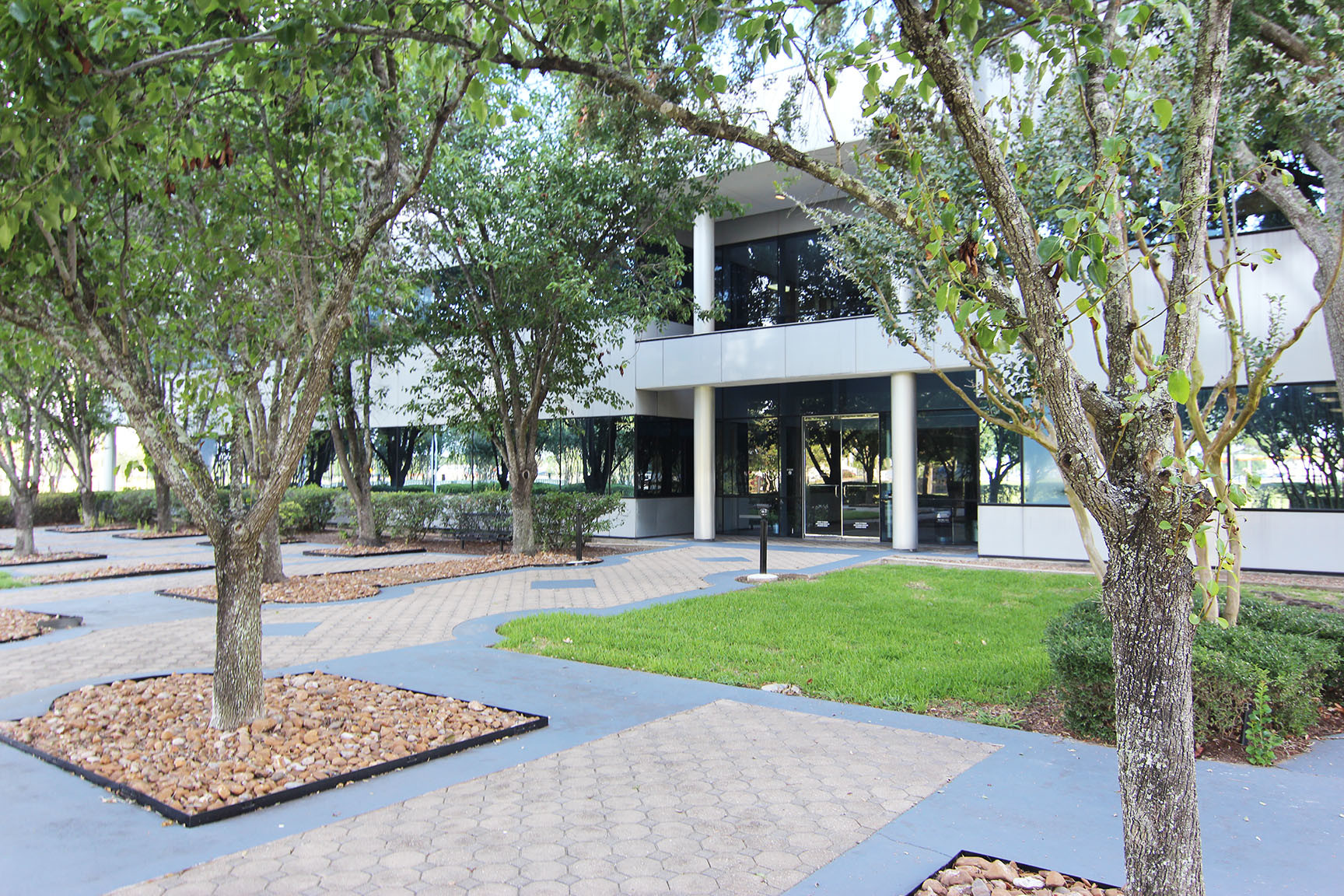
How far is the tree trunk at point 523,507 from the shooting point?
1633cm

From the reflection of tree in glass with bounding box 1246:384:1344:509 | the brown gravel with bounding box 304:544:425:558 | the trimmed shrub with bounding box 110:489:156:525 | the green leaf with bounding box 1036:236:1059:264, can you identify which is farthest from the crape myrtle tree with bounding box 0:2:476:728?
the trimmed shrub with bounding box 110:489:156:525

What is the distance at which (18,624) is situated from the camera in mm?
9445

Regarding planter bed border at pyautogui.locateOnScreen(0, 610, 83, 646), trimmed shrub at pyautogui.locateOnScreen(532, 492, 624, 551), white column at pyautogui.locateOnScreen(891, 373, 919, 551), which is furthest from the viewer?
white column at pyautogui.locateOnScreen(891, 373, 919, 551)

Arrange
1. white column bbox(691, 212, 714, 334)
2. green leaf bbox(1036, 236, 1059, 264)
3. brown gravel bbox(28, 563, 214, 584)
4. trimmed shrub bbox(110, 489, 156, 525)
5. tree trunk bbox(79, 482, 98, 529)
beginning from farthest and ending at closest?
trimmed shrub bbox(110, 489, 156, 525) < tree trunk bbox(79, 482, 98, 529) < white column bbox(691, 212, 714, 334) < brown gravel bbox(28, 563, 214, 584) < green leaf bbox(1036, 236, 1059, 264)

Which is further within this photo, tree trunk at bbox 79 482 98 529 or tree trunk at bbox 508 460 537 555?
tree trunk at bbox 79 482 98 529

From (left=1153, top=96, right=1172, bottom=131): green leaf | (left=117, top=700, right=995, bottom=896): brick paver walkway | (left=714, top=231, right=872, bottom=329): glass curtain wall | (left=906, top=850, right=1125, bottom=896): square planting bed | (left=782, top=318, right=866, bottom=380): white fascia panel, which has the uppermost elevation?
(left=714, top=231, right=872, bottom=329): glass curtain wall

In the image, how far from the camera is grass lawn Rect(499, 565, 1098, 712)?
6.90 m

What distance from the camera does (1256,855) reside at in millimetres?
3803

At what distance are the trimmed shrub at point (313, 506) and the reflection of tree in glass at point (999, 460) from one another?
16.0m

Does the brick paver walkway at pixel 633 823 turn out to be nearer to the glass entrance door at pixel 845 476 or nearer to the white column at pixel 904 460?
the white column at pixel 904 460

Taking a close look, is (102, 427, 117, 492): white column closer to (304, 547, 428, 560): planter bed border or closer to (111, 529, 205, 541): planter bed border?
(111, 529, 205, 541): planter bed border

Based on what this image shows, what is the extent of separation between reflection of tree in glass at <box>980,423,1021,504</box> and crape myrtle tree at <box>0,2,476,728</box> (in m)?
12.3

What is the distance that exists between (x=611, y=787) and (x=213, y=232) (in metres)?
4.31

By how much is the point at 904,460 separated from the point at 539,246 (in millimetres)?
8314
